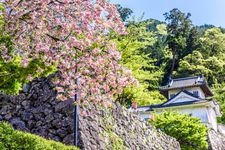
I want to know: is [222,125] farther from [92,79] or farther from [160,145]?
[92,79]

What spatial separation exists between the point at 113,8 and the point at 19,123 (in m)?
5.35

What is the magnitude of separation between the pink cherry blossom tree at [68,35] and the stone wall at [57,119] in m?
3.14

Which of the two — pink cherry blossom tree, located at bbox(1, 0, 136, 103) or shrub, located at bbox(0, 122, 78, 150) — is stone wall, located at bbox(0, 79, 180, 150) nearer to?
shrub, located at bbox(0, 122, 78, 150)

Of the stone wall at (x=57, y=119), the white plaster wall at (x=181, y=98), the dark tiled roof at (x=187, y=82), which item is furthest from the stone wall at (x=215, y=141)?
the stone wall at (x=57, y=119)

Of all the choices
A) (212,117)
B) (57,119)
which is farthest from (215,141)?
(57,119)

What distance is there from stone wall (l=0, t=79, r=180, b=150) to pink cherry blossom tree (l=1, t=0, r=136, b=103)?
10.3ft

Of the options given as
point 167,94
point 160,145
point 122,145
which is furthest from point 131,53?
point 167,94

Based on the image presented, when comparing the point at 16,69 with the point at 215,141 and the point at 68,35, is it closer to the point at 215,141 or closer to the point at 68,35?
the point at 68,35

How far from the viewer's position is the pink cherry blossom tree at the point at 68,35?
609 centimetres

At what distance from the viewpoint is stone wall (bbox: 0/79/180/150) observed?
10320 mm

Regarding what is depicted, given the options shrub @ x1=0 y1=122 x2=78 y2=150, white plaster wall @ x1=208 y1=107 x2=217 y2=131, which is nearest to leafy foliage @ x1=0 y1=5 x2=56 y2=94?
shrub @ x1=0 y1=122 x2=78 y2=150

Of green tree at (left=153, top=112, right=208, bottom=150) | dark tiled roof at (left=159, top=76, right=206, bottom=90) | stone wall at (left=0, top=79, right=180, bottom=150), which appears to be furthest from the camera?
dark tiled roof at (left=159, top=76, right=206, bottom=90)

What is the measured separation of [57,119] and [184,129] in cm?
1114

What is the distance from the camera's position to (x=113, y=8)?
6859 millimetres
